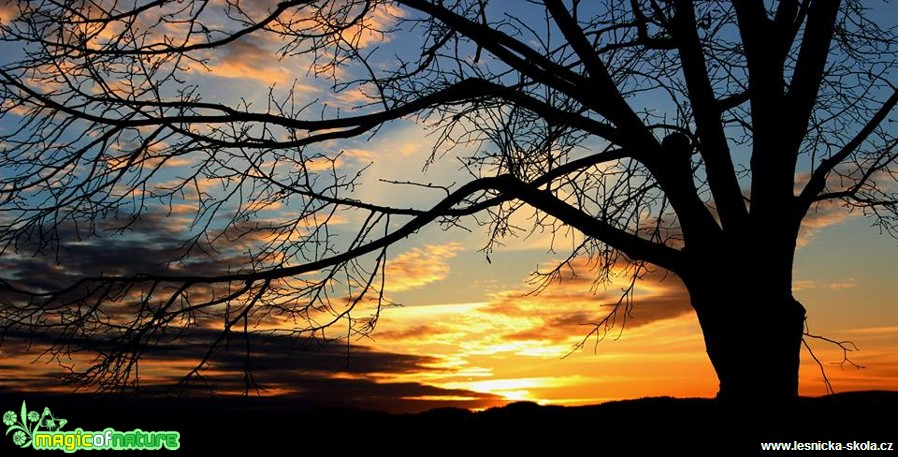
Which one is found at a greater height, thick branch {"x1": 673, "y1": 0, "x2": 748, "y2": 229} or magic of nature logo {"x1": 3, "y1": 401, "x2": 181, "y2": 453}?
thick branch {"x1": 673, "y1": 0, "x2": 748, "y2": 229}

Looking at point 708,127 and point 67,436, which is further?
point 708,127

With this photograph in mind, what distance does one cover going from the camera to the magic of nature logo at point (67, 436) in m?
6.43

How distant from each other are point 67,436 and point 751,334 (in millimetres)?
5816

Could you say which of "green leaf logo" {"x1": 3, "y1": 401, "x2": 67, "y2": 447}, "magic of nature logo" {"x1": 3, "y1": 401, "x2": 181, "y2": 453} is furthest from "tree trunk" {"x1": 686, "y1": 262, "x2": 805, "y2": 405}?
"green leaf logo" {"x1": 3, "y1": 401, "x2": 67, "y2": 447}

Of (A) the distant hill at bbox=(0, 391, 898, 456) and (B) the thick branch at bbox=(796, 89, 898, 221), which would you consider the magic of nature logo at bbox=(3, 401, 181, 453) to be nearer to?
(A) the distant hill at bbox=(0, 391, 898, 456)

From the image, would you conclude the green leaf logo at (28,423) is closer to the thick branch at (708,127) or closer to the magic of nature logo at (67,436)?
the magic of nature logo at (67,436)

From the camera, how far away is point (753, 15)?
24.3ft

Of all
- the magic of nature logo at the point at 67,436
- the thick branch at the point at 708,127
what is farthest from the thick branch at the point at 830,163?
the magic of nature logo at the point at 67,436

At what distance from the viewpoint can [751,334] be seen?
267 inches

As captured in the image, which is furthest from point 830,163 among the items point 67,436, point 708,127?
point 67,436

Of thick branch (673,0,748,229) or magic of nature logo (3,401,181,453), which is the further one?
thick branch (673,0,748,229)

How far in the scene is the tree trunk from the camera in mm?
6758

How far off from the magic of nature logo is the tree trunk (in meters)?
4.64

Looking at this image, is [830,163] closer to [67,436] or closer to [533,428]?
[533,428]
